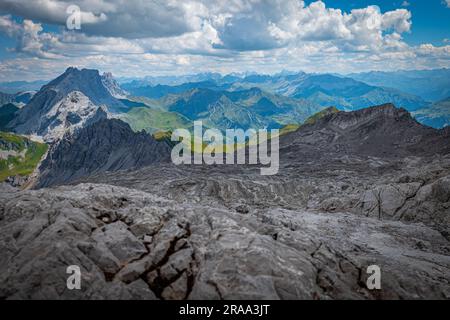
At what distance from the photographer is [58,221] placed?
39.6 m

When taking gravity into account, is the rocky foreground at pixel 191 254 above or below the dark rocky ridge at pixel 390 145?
below

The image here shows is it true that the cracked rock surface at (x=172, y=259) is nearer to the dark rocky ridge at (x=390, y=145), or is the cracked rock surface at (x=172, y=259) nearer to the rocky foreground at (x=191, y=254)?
the rocky foreground at (x=191, y=254)

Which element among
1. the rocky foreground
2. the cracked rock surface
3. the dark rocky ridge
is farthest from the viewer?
the dark rocky ridge

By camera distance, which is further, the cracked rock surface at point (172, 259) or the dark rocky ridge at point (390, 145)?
the dark rocky ridge at point (390, 145)

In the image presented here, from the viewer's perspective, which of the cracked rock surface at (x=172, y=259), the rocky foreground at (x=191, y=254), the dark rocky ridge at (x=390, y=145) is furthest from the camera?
the dark rocky ridge at (x=390, y=145)

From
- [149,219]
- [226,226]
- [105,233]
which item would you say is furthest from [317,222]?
[105,233]

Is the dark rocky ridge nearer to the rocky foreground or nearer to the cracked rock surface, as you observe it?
the rocky foreground

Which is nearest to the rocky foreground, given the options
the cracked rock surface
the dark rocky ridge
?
the cracked rock surface

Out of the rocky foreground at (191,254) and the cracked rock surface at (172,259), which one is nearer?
the cracked rock surface at (172,259)

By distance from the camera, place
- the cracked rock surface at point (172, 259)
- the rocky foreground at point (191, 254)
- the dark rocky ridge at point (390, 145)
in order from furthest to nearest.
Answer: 1. the dark rocky ridge at point (390, 145)
2. the rocky foreground at point (191, 254)
3. the cracked rock surface at point (172, 259)

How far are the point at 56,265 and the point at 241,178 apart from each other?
329ft

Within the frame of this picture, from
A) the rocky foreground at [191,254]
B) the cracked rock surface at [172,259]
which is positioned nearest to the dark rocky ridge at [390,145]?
the rocky foreground at [191,254]

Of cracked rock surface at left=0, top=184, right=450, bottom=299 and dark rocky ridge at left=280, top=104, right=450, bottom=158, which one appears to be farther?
dark rocky ridge at left=280, top=104, right=450, bottom=158
